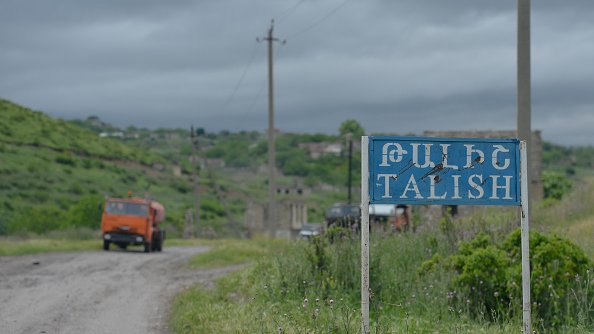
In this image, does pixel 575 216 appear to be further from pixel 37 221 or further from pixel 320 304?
pixel 37 221

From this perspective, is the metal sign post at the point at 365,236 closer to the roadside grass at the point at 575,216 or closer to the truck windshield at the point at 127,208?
the roadside grass at the point at 575,216

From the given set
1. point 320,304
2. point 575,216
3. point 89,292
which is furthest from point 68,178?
point 320,304

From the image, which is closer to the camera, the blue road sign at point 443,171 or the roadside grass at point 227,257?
the blue road sign at point 443,171

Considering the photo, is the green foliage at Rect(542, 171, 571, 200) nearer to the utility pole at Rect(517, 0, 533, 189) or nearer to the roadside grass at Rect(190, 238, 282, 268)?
the roadside grass at Rect(190, 238, 282, 268)

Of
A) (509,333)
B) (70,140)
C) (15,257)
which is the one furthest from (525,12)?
(70,140)

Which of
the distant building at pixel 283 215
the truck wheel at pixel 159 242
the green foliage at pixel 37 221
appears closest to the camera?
the truck wheel at pixel 159 242

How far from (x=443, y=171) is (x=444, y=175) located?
39 millimetres

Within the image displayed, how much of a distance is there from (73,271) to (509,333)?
625 inches


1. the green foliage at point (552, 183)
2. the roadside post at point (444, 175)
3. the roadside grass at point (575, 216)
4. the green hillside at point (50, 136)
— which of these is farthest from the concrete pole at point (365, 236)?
the green hillside at point (50, 136)

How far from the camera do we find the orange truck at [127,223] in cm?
3612

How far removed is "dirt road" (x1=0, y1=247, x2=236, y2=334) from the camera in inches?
527

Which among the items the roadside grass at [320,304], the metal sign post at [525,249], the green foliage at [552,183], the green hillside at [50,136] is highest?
the green hillside at [50,136]

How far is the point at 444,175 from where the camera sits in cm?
855

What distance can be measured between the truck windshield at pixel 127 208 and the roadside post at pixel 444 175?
1136 inches
